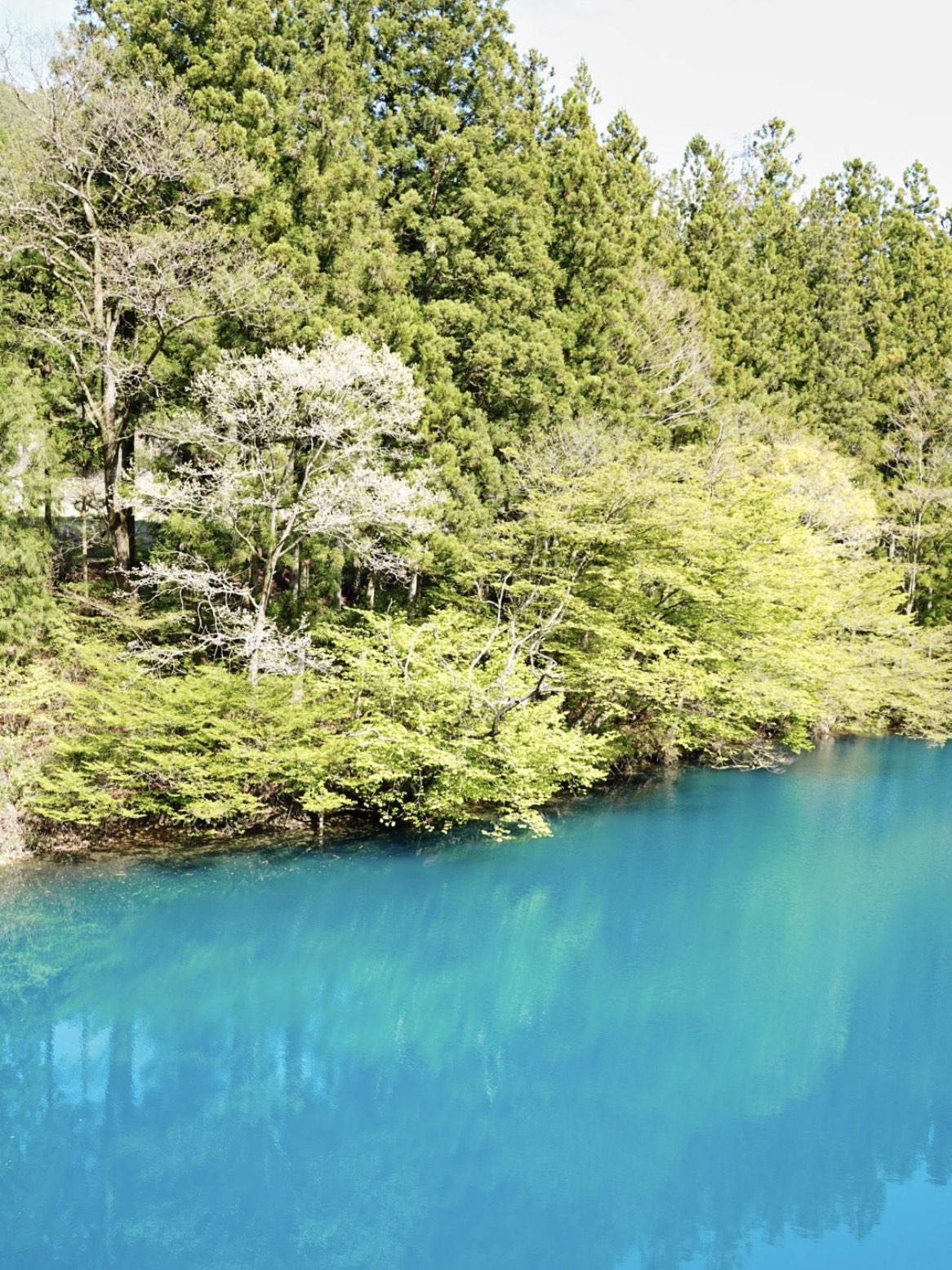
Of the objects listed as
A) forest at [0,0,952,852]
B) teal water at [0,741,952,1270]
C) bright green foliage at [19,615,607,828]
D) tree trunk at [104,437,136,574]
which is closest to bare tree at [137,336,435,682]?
forest at [0,0,952,852]

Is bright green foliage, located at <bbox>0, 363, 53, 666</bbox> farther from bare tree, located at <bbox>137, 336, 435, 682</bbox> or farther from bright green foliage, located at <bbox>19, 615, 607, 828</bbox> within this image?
bare tree, located at <bbox>137, 336, 435, 682</bbox>

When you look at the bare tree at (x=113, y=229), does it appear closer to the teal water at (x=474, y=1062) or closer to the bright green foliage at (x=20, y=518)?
the bright green foliage at (x=20, y=518)

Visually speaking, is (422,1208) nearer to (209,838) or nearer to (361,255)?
(209,838)

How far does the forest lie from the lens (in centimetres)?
1253

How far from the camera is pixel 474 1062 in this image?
8297 mm

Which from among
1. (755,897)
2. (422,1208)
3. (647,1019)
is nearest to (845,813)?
(755,897)

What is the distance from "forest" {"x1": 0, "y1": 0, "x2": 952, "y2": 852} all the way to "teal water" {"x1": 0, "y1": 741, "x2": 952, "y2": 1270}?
Result: 62.1 inches

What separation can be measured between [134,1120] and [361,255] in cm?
1301

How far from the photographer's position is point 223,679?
12211 millimetres

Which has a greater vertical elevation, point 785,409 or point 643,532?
point 785,409

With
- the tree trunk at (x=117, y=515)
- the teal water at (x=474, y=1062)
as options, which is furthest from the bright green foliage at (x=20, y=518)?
the teal water at (x=474, y=1062)

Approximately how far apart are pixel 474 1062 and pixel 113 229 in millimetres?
13697

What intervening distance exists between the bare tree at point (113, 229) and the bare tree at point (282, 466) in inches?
46.2

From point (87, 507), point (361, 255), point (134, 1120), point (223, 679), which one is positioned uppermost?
point (361, 255)
